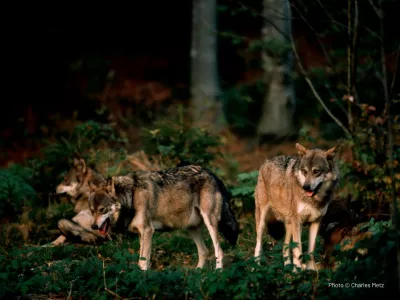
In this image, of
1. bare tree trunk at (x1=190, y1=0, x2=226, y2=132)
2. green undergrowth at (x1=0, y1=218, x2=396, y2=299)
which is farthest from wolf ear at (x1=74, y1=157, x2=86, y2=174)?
bare tree trunk at (x1=190, y1=0, x2=226, y2=132)

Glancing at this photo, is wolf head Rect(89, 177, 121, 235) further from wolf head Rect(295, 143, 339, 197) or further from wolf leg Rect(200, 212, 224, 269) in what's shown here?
wolf head Rect(295, 143, 339, 197)

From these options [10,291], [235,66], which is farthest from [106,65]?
[10,291]

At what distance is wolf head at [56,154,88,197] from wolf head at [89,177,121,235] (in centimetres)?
235

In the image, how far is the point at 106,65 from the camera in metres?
23.1

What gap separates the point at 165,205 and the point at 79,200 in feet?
8.45

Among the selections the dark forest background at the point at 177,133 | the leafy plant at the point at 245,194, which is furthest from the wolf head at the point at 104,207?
the leafy plant at the point at 245,194

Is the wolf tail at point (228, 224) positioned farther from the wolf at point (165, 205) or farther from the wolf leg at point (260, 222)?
the wolf leg at point (260, 222)

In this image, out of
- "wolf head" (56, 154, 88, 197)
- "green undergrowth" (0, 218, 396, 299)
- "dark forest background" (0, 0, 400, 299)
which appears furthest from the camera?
"wolf head" (56, 154, 88, 197)

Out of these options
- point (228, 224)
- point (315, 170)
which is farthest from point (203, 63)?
point (315, 170)

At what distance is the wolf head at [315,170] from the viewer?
8.08m

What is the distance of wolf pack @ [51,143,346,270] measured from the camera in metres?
8.23

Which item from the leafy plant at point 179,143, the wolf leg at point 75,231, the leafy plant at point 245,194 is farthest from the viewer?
the leafy plant at point 179,143

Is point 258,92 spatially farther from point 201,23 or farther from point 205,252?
point 205,252

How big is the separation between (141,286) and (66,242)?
3.99 m
